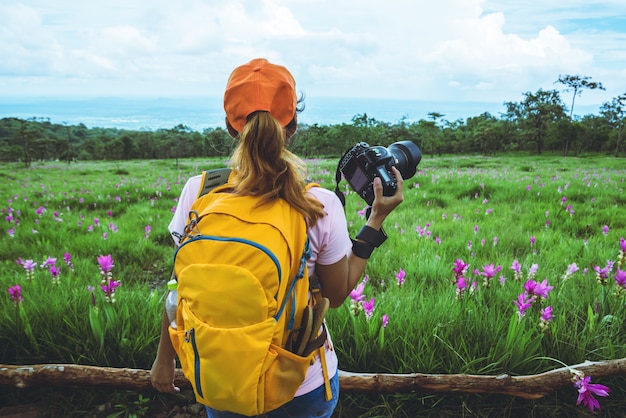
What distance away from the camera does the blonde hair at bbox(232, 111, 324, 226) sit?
127 cm

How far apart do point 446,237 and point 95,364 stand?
4.00 metres

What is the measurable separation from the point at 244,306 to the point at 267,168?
45 centimetres

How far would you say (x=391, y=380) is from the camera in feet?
6.73

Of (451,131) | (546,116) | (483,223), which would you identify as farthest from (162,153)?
(483,223)

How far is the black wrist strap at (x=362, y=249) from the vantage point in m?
1.53

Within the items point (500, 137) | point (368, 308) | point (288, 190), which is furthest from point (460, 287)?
point (500, 137)

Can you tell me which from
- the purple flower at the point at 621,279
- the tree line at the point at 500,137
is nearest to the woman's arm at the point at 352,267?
the purple flower at the point at 621,279

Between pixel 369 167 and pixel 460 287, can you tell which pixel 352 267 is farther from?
pixel 460 287

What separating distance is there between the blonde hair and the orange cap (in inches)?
1.4

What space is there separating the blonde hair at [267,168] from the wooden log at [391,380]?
4.03ft

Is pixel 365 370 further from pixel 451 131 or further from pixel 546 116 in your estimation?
pixel 546 116

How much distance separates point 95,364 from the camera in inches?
92.7

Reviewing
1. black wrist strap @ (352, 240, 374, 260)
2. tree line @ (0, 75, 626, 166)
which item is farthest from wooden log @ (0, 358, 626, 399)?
tree line @ (0, 75, 626, 166)

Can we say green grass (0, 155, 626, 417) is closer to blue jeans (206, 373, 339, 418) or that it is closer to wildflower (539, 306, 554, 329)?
wildflower (539, 306, 554, 329)
